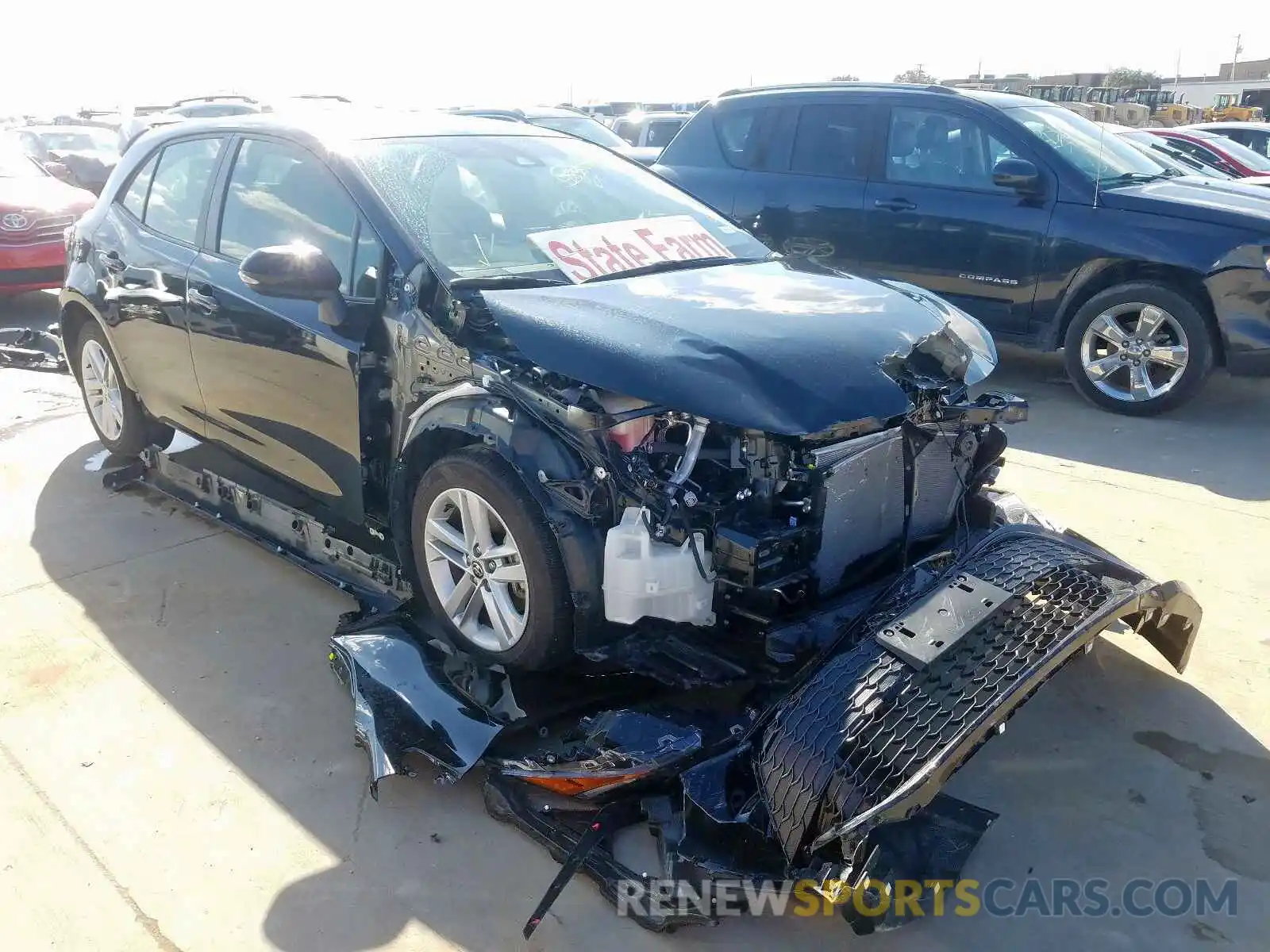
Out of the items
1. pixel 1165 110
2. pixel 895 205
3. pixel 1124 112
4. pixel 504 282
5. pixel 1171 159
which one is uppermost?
pixel 1165 110

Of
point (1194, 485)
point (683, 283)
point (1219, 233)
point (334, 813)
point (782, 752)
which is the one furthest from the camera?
point (1219, 233)

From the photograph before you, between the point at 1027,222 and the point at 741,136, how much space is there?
2.32 meters

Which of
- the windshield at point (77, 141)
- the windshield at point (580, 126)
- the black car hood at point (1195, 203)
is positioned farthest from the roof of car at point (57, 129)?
the black car hood at point (1195, 203)

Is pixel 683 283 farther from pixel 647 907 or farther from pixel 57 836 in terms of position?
pixel 57 836

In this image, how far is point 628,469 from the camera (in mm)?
Answer: 2713

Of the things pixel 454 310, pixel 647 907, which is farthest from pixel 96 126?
pixel 647 907

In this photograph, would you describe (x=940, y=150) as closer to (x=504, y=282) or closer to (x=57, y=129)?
(x=504, y=282)

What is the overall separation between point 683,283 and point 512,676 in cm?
138

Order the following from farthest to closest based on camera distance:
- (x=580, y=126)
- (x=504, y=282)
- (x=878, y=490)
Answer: (x=580, y=126), (x=504, y=282), (x=878, y=490)

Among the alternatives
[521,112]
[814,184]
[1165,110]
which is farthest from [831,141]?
[1165,110]

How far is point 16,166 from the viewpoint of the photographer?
393 inches

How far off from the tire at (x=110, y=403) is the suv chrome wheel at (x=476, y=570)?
7.79 ft

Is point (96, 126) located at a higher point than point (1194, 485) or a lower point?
higher

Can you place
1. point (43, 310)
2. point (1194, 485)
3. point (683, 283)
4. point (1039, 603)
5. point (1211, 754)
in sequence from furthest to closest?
point (43, 310) → point (1194, 485) → point (683, 283) → point (1211, 754) → point (1039, 603)
